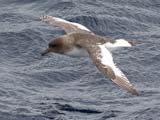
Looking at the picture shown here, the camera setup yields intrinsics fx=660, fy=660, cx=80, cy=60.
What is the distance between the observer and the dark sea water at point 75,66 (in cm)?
1470

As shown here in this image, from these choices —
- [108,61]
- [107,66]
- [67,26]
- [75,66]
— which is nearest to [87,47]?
[108,61]

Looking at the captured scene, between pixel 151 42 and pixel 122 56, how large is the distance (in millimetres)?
1364

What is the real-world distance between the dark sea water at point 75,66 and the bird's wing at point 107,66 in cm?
158

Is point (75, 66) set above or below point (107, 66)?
below

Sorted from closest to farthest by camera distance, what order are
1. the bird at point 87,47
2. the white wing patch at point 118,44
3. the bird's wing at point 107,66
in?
the bird's wing at point 107,66
the bird at point 87,47
the white wing patch at point 118,44

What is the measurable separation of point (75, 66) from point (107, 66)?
4.55 meters

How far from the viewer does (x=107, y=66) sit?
42.5 feet

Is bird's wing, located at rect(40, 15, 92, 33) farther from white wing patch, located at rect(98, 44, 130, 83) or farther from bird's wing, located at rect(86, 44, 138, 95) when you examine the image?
white wing patch, located at rect(98, 44, 130, 83)

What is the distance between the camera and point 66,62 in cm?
1769

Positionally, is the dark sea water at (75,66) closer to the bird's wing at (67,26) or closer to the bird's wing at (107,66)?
the bird's wing at (67,26)

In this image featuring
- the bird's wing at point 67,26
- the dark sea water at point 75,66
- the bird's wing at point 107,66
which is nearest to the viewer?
the bird's wing at point 107,66

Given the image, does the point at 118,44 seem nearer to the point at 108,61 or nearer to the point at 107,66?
the point at 108,61

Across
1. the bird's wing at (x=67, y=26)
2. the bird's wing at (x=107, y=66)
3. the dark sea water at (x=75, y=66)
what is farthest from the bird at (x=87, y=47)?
the dark sea water at (x=75, y=66)

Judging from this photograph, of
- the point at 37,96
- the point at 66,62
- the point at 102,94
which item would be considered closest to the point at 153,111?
the point at 102,94
